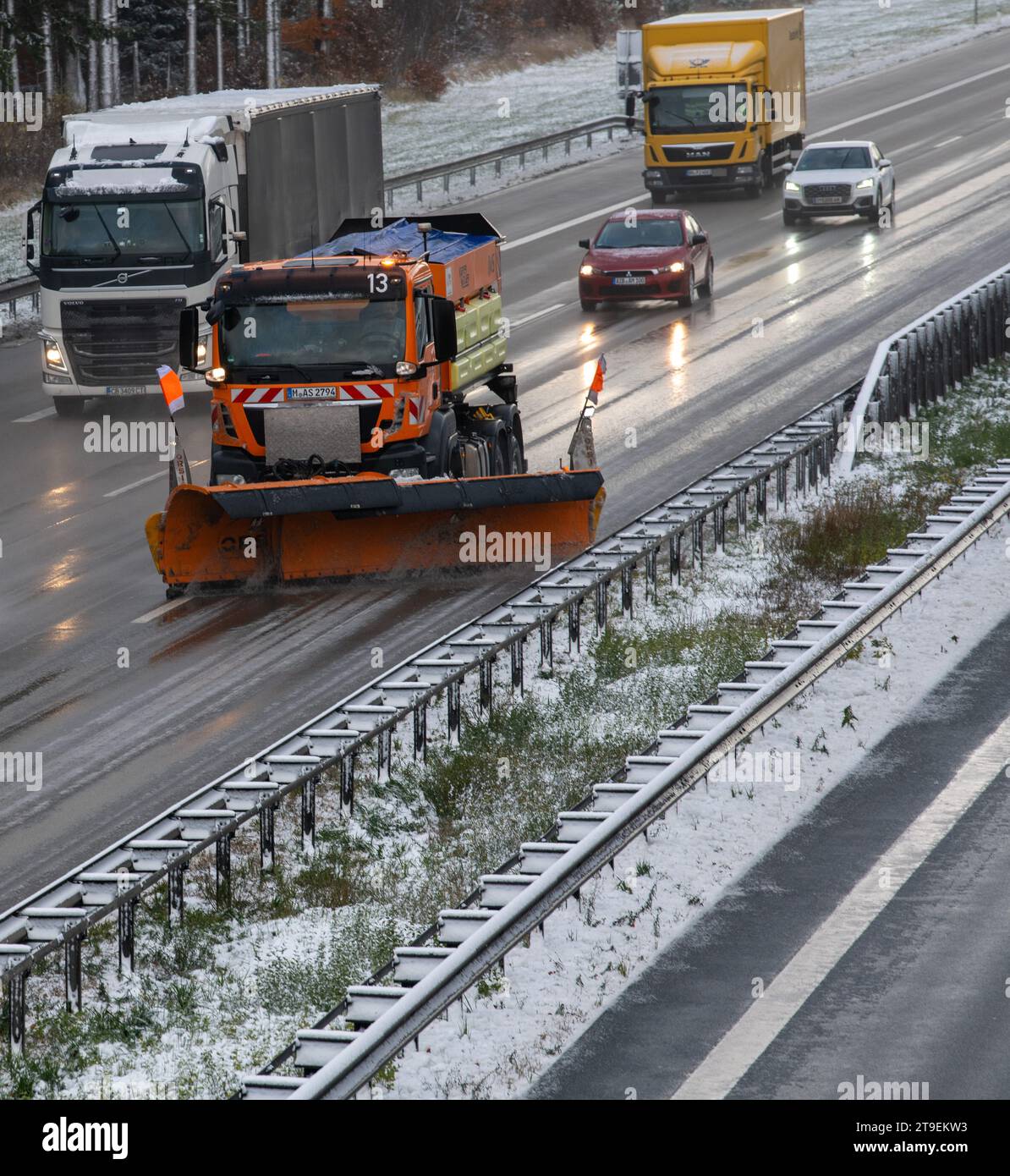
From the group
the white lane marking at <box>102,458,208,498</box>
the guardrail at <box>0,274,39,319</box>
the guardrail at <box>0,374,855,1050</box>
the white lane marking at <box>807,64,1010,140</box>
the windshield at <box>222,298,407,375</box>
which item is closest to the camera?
the guardrail at <box>0,374,855,1050</box>

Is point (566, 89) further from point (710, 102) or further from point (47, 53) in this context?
point (710, 102)

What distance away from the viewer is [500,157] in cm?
4416

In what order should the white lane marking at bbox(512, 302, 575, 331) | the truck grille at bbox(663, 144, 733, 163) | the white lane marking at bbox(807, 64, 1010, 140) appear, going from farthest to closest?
the white lane marking at bbox(807, 64, 1010, 140) → the truck grille at bbox(663, 144, 733, 163) → the white lane marking at bbox(512, 302, 575, 331)

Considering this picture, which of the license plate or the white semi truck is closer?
the license plate

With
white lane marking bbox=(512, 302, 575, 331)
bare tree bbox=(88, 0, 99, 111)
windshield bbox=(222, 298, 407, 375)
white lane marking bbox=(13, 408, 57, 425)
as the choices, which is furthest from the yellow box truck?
windshield bbox=(222, 298, 407, 375)

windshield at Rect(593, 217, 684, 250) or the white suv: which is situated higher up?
the white suv

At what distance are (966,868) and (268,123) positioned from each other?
17.9m

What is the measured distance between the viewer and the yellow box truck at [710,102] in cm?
3947

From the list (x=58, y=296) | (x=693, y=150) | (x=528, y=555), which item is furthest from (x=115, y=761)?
(x=693, y=150)

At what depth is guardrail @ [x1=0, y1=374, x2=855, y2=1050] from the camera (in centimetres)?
975

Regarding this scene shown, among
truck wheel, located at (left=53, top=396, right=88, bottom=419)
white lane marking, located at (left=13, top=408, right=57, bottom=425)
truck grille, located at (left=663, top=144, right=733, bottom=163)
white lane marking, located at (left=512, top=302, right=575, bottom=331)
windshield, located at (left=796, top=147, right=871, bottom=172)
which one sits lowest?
white lane marking, located at (left=13, top=408, right=57, bottom=425)

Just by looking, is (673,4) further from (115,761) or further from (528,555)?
(115,761)

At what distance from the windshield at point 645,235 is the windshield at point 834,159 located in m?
7.42

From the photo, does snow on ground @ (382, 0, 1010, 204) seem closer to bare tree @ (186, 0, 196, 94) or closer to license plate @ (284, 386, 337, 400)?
bare tree @ (186, 0, 196, 94)
